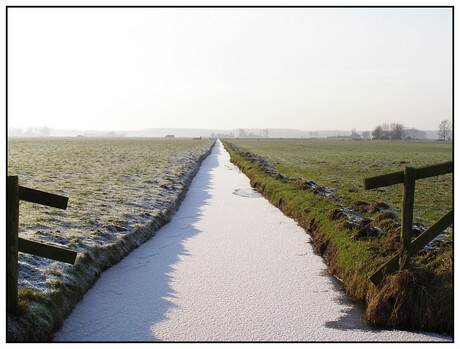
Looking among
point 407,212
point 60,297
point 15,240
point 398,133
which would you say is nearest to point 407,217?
point 407,212

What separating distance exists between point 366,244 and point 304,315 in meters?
2.82

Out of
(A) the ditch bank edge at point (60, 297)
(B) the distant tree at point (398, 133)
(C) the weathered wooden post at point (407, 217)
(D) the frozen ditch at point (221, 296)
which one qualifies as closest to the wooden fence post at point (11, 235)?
(A) the ditch bank edge at point (60, 297)

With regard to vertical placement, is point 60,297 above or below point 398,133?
below

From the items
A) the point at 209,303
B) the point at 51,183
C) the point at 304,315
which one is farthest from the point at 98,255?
the point at 51,183

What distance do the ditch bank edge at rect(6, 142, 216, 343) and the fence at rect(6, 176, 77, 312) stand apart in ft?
1.04

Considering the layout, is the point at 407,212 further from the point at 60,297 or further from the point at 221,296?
the point at 60,297

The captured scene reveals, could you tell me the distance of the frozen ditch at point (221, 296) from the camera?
19.6 ft

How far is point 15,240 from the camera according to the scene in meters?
5.20

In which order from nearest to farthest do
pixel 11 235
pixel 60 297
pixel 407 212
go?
1. pixel 11 235
2. pixel 407 212
3. pixel 60 297

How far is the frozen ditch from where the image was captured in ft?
19.6

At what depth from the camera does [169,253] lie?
32.5 feet

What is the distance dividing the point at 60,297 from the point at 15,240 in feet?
6.10

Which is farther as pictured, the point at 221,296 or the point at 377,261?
the point at 377,261

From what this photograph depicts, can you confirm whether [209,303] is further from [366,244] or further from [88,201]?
[88,201]
